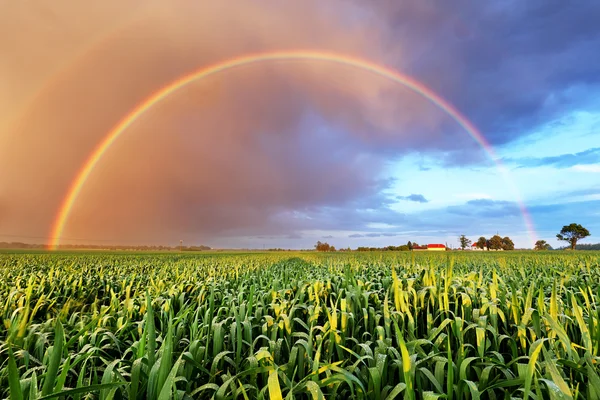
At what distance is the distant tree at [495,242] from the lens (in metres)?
165

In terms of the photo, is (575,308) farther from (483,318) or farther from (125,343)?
(125,343)

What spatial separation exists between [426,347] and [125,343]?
12.5ft

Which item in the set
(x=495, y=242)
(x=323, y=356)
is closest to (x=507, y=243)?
(x=495, y=242)

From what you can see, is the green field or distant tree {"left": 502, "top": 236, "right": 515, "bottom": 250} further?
distant tree {"left": 502, "top": 236, "right": 515, "bottom": 250}

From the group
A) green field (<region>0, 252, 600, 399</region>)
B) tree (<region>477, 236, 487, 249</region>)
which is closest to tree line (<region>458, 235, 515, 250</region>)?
tree (<region>477, 236, 487, 249</region>)

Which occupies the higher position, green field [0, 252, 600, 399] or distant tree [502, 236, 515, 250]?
distant tree [502, 236, 515, 250]

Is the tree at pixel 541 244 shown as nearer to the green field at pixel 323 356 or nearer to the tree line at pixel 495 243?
the tree line at pixel 495 243

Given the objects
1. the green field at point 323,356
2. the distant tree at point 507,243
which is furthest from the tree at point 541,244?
the green field at point 323,356

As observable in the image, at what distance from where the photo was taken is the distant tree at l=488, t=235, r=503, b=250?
165038mm

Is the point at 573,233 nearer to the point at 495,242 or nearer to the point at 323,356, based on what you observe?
the point at 495,242

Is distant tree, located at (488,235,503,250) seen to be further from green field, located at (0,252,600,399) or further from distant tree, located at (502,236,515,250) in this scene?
green field, located at (0,252,600,399)

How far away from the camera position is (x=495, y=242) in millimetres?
166500

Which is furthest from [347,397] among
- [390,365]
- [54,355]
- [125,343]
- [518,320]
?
[125,343]

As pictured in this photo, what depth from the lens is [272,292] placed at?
17.6 feet
